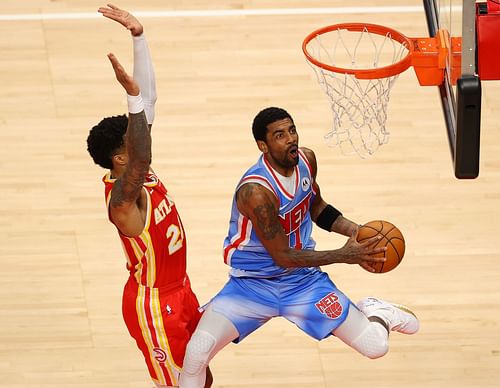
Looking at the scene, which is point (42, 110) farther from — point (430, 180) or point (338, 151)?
point (430, 180)

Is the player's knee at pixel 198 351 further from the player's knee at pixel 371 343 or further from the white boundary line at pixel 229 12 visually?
the white boundary line at pixel 229 12

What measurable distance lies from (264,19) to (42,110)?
2.11 metres

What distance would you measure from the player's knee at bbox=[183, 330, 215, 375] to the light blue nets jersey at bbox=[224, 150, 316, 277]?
410 millimetres

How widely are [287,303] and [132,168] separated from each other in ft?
3.92

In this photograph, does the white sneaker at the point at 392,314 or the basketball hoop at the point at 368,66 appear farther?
the white sneaker at the point at 392,314

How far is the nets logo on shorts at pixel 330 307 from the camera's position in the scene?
6.21m

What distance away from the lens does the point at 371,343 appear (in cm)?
623

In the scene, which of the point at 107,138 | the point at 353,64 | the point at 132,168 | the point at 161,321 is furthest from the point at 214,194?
the point at 132,168

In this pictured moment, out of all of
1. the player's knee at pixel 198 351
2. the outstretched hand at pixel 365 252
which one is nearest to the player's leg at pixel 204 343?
the player's knee at pixel 198 351

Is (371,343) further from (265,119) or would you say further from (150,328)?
(265,119)

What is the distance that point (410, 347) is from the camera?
23.8 ft

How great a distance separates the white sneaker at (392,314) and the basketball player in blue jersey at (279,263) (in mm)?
17

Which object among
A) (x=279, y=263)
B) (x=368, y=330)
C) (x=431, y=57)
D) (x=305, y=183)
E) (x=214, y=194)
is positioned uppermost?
(x=431, y=57)

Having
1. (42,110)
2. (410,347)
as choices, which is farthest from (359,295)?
(42,110)
